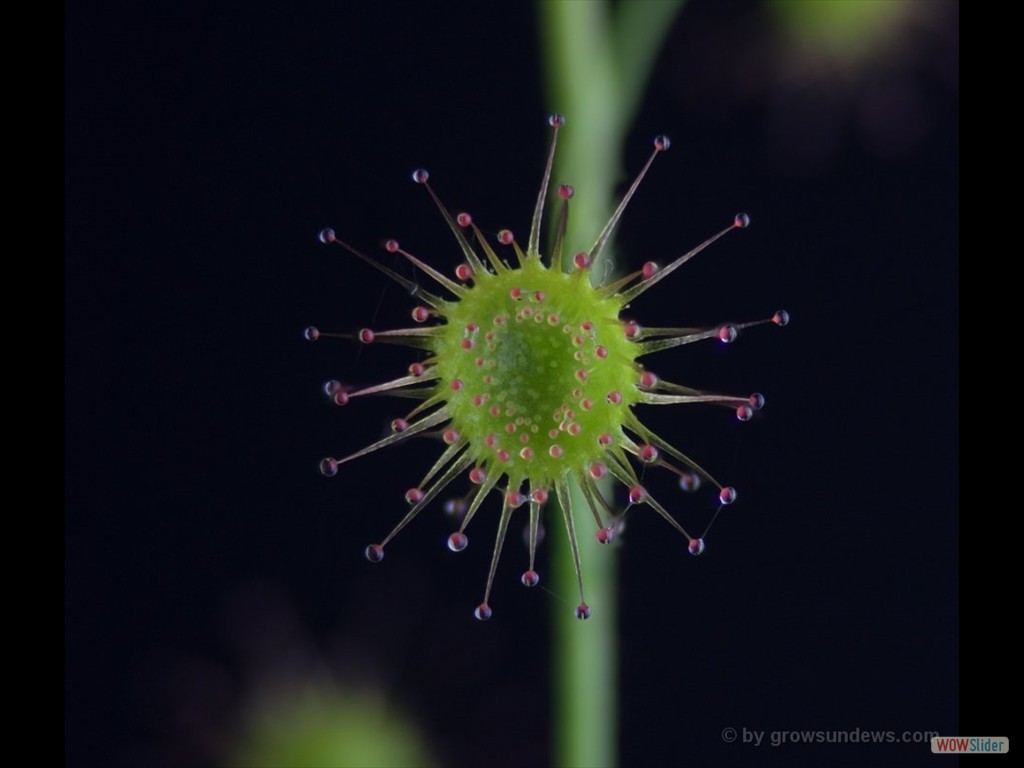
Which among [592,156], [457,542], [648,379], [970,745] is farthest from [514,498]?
[970,745]

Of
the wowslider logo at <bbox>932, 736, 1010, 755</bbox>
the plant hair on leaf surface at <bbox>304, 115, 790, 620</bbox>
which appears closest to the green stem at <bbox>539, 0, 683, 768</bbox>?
the plant hair on leaf surface at <bbox>304, 115, 790, 620</bbox>

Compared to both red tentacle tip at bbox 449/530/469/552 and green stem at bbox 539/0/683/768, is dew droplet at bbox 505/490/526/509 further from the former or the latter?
green stem at bbox 539/0/683/768

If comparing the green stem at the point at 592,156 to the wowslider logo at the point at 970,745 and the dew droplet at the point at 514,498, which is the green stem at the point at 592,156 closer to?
the dew droplet at the point at 514,498

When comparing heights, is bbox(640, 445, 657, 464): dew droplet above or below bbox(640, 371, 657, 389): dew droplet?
below

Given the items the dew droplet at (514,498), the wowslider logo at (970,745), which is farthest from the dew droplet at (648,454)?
the wowslider logo at (970,745)

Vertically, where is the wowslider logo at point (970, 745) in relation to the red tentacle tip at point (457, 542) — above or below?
below

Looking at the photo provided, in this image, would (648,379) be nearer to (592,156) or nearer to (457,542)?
(457,542)

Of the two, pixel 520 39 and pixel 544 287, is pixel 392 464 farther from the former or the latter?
pixel 520 39
